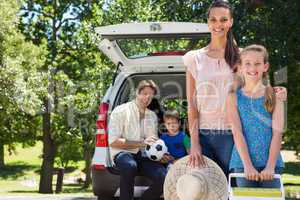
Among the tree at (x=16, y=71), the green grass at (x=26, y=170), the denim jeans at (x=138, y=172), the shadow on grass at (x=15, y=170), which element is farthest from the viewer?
the shadow on grass at (x=15, y=170)

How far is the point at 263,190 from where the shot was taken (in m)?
3.11

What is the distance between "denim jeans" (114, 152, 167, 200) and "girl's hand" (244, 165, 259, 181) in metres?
2.29

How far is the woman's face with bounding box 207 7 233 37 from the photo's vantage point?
3.89 meters

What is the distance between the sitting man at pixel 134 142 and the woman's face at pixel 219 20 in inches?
79.6

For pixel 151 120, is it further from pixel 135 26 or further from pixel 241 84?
pixel 241 84

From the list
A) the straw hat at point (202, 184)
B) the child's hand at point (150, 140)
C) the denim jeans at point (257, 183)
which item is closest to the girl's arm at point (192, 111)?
the straw hat at point (202, 184)

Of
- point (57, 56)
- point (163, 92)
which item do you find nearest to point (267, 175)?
point (163, 92)

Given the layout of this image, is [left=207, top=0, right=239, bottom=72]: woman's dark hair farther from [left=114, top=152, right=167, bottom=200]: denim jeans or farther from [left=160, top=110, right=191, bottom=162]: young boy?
[left=160, top=110, right=191, bottom=162]: young boy

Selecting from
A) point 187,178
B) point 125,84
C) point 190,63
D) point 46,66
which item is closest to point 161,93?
point 125,84

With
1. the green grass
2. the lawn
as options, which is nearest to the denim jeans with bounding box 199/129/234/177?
the lawn

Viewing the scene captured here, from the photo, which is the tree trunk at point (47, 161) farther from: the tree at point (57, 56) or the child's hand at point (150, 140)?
the child's hand at point (150, 140)

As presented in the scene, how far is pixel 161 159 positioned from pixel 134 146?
1.07ft

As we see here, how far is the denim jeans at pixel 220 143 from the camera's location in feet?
12.7

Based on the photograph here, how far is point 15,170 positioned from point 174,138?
42.5m
